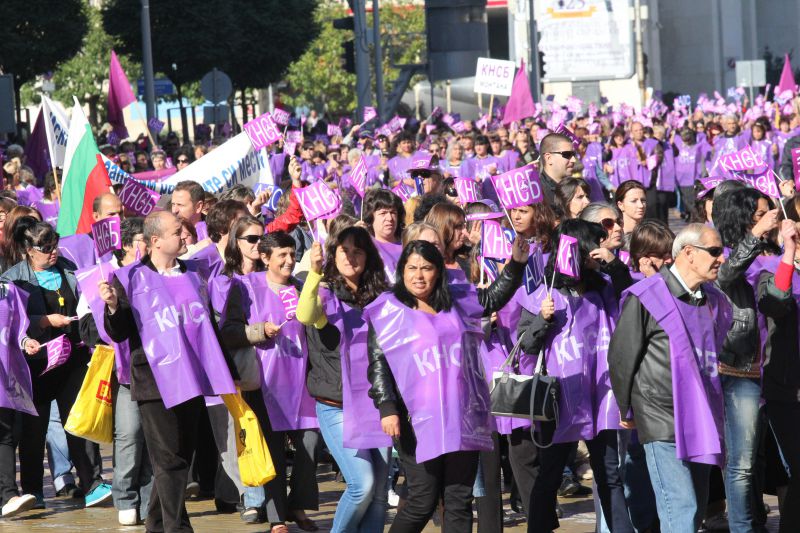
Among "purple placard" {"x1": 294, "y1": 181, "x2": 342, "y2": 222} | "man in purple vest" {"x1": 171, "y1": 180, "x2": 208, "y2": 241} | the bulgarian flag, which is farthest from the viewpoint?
the bulgarian flag

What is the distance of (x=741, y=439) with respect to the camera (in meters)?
7.76

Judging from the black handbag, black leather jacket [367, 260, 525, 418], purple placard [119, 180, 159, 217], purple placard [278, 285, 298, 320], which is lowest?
the black handbag

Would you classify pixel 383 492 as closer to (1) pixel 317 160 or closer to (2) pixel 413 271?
(2) pixel 413 271

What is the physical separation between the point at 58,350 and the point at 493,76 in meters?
17.8

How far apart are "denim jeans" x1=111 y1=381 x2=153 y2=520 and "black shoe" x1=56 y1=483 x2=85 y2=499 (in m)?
0.91

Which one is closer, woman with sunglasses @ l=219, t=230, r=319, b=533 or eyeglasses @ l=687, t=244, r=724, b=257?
eyeglasses @ l=687, t=244, r=724, b=257

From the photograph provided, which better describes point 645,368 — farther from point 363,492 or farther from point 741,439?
point 363,492

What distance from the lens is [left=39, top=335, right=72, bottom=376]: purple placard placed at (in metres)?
9.69

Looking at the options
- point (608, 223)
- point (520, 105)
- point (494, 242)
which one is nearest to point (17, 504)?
point (494, 242)

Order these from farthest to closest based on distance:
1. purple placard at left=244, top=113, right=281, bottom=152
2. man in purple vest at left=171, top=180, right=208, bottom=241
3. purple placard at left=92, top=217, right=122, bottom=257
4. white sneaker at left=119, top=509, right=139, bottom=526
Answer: purple placard at left=244, top=113, right=281, bottom=152 < man in purple vest at left=171, top=180, right=208, bottom=241 < white sneaker at left=119, top=509, right=139, bottom=526 < purple placard at left=92, top=217, right=122, bottom=257

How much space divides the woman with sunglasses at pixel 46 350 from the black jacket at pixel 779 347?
12.6ft

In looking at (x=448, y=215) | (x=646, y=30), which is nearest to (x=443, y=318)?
(x=448, y=215)

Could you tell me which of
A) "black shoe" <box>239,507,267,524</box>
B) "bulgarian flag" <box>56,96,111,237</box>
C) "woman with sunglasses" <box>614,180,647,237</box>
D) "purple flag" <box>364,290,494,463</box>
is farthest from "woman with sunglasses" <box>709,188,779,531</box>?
"bulgarian flag" <box>56,96,111,237</box>

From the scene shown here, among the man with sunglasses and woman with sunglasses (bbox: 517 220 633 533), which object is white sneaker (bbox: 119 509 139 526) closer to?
woman with sunglasses (bbox: 517 220 633 533)
